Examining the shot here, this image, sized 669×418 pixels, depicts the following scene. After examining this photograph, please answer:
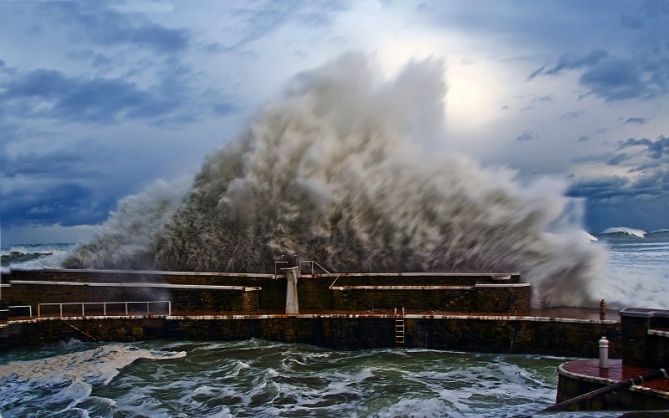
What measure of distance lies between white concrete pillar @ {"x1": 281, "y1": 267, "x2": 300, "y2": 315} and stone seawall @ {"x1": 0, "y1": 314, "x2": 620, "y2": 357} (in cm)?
67

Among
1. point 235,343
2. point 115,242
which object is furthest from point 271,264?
point 115,242

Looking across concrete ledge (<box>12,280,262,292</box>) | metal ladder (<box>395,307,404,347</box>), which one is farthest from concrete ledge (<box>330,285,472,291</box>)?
concrete ledge (<box>12,280,262,292</box>)

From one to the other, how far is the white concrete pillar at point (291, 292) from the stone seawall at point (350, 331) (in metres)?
0.67

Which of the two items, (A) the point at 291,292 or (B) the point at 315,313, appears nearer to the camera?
(B) the point at 315,313

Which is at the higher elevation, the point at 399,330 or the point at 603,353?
the point at 603,353

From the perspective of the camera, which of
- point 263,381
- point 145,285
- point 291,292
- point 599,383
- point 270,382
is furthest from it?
point 145,285

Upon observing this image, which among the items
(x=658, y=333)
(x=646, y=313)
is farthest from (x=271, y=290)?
(x=658, y=333)

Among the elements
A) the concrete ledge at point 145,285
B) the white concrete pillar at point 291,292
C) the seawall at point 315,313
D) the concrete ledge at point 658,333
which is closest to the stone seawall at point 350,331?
the seawall at point 315,313

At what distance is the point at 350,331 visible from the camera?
16516 millimetres

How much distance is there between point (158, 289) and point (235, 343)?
4079 millimetres

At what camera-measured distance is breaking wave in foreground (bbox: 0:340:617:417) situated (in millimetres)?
10820

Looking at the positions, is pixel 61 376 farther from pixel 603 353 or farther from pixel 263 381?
pixel 603 353

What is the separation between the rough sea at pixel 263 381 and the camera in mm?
10805

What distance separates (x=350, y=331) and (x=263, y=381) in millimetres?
4205
